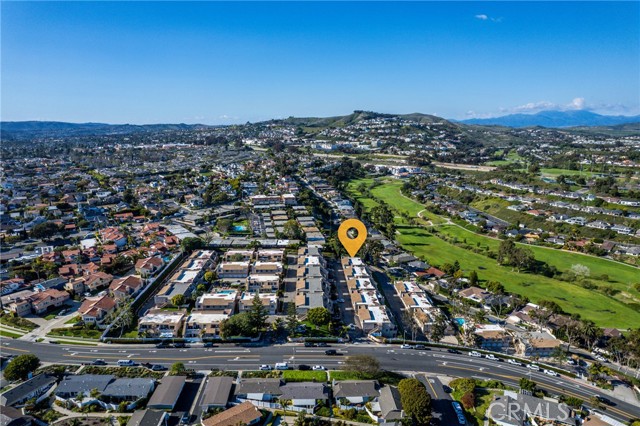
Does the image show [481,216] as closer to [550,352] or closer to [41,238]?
[550,352]

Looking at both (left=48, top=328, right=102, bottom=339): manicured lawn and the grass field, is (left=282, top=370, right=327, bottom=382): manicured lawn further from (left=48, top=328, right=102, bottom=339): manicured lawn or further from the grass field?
the grass field

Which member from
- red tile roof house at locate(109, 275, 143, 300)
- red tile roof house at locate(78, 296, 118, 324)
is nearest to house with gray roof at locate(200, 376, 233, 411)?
red tile roof house at locate(78, 296, 118, 324)

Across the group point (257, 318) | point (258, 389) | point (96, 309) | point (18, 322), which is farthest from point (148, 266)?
point (258, 389)

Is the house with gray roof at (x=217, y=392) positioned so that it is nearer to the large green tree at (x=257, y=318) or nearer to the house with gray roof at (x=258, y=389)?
the house with gray roof at (x=258, y=389)

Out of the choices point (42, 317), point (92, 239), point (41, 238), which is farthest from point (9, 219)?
point (42, 317)

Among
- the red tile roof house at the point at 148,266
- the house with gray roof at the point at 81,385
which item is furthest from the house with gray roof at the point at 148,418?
the red tile roof house at the point at 148,266

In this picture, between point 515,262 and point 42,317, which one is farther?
point 515,262
